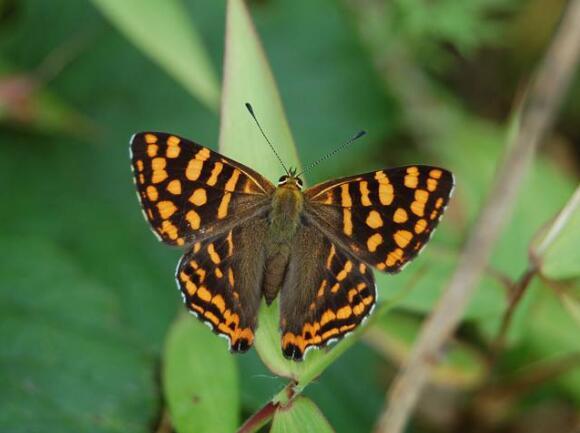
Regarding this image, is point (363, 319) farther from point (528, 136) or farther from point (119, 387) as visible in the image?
point (528, 136)

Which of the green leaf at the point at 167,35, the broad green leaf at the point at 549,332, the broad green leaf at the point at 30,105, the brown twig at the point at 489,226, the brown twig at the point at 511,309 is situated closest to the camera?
the brown twig at the point at 511,309

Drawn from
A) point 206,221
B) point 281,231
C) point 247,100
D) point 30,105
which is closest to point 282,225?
point 281,231

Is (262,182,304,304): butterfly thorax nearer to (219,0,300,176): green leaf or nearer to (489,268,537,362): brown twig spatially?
(219,0,300,176): green leaf

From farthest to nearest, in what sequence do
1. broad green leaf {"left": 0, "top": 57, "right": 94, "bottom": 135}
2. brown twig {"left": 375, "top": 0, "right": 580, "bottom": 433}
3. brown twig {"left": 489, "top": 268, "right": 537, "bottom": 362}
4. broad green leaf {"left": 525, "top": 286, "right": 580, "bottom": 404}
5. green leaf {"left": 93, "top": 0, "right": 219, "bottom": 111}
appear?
broad green leaf {"left": 0, "top": 57, "right": 94, "bottom": 135}, broad green leaf {"left": 525, "top": 286, "right": 580, "bottom": 404}, green leaf {"left": 93, "top": 0, "right": 219, "bottom": 111}, brown twig {"left": 375, "top": 0, "right": 580, "bottom": 433}, brown twig {"left": 489, "top": 268, "right": 537, "bottom": 362}

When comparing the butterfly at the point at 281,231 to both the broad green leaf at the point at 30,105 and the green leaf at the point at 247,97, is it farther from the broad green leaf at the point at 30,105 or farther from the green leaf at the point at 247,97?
the broad green leaf at the point at 30,105

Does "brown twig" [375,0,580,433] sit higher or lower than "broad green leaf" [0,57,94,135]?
Answer: lower

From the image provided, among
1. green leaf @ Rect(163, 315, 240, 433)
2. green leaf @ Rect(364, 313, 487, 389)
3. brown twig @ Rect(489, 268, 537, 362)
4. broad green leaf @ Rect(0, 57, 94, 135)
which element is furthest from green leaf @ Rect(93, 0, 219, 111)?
brown twig @ Rect(489, 268, 537, 362)

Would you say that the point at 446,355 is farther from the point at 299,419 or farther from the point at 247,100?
the point at 247,100

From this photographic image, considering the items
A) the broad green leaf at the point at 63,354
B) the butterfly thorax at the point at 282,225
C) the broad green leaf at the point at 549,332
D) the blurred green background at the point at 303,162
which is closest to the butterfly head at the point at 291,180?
the butterfly thorax at the point at 282,225
